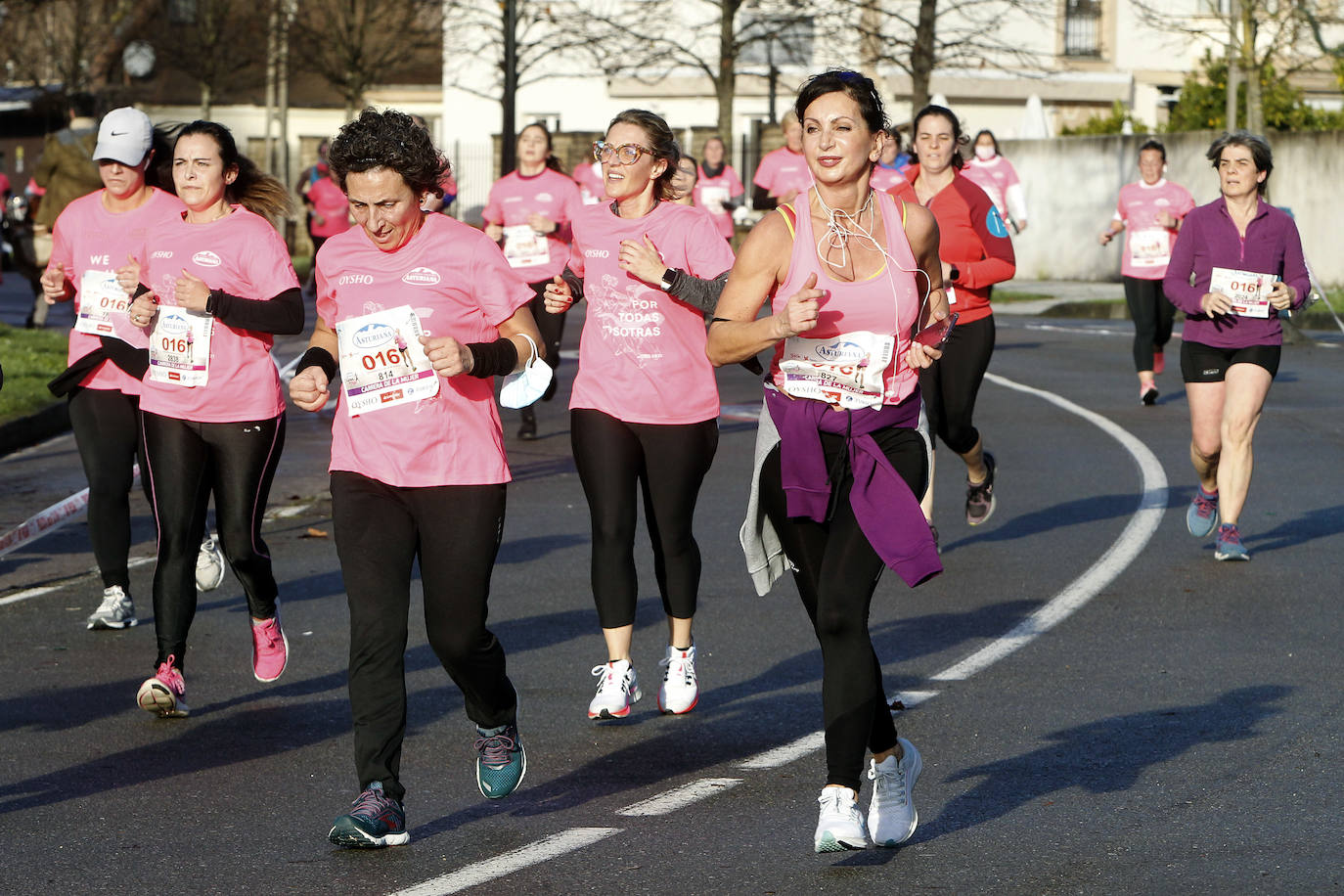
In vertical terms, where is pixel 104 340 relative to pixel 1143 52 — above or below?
below

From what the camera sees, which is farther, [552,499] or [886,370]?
[552,499]

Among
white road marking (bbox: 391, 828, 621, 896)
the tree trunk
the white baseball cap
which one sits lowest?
white road marking (bbox: 391, 828, 621, 896)

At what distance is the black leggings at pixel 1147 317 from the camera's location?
16.4m

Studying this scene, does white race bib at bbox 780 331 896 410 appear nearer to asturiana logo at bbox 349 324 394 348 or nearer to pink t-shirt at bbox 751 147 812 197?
asturiana logo at bbox 349 324 394 348

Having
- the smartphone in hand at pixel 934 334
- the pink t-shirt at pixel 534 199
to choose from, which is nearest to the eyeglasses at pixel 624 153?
the smartphone in hand at pixel 934 334

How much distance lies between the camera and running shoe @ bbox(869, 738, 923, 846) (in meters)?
5.25

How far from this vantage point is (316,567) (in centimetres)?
969

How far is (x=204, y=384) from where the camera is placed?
691cm

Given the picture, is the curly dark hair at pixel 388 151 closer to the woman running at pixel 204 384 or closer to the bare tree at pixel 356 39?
the woman running at pixel 204 384

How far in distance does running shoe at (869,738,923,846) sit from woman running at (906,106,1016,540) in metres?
3.64

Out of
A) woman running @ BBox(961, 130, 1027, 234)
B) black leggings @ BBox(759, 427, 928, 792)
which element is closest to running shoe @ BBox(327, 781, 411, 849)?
black leggings @ BBox(759, 427, 928, 792)

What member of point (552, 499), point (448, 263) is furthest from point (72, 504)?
point (448, 263)

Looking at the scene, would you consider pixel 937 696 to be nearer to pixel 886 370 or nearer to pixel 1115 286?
pixel 886 370

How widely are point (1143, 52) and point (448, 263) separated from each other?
47417mm
